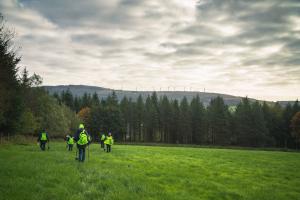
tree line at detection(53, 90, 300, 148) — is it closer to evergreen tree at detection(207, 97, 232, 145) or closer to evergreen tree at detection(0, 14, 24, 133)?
evergreen tree at detection(207, 97, 232, 145)

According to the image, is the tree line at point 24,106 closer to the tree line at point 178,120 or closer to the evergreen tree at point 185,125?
the tree line at point 178,120

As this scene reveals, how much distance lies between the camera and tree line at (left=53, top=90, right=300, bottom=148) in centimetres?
9319

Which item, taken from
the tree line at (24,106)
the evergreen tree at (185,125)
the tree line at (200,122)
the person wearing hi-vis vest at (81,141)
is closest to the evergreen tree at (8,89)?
the tree line at (24,106)

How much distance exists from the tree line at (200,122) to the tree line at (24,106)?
56.0 feet

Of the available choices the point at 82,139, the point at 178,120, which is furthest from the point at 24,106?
the point at 178,120

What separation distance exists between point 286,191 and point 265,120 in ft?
306

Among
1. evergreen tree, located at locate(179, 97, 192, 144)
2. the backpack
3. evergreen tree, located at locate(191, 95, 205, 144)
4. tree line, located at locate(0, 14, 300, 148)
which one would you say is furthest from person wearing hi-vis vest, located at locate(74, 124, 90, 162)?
evergreen tree, located at locate(191, 95, 205, 144)

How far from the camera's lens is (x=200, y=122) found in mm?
104125

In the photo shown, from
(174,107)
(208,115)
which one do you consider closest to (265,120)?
(208,115)

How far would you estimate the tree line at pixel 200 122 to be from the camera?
9319cm

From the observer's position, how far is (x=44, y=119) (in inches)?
2862

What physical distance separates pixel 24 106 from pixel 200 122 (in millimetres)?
70447

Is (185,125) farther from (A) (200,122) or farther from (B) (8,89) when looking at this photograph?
(B) (8,89)

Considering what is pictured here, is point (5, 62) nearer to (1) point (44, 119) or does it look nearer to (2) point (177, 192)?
(2) point (177, 192)
